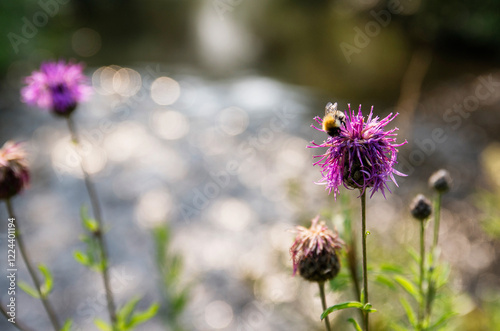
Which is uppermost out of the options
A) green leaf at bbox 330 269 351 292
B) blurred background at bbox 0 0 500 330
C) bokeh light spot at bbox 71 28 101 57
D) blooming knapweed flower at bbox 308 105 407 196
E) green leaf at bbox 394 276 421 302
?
bokeh light spot at bbox 71 28 101 57

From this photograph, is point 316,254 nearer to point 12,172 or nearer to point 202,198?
point 12,172

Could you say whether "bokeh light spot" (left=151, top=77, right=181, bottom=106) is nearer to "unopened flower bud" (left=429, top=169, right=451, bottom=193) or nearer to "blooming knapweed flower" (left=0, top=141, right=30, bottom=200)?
"blooming knapweed flower" (left=0, top=141, right=30, bottom=200)

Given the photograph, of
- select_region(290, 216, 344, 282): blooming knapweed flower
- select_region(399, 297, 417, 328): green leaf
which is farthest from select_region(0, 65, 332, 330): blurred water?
select_region(290, 216, 344, 282): blooming knapweed flower

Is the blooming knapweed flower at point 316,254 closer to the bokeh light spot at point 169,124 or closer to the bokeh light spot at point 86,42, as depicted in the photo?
the bokeh light spot at point 169,124

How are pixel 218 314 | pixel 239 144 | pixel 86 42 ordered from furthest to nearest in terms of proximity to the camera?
pixel 86 42
pixel 239 144
pixel 218 314

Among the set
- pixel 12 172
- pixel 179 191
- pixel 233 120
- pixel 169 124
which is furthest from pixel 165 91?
pixel 12 172

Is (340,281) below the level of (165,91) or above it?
below
